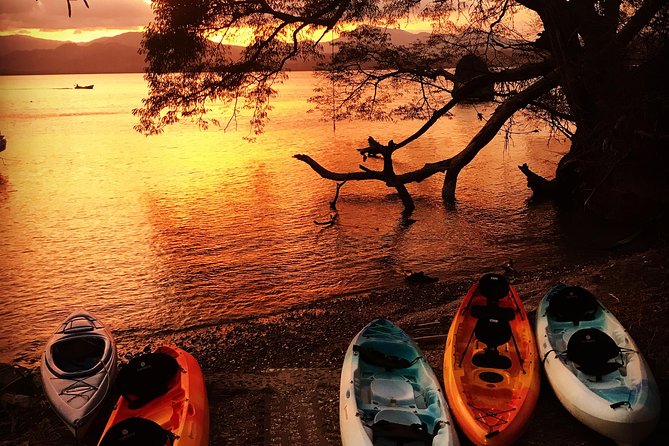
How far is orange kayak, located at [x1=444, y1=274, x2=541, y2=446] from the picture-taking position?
654 cm

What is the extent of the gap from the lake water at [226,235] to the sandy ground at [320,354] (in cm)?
136

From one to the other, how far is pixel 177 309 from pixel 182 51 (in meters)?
7.72

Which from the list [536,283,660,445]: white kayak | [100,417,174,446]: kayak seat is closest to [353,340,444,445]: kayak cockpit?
[536,283,660,445]: white kayak

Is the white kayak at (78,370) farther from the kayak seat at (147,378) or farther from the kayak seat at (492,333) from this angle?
the kayak seat at (492,333)

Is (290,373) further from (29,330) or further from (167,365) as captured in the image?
(29,330)

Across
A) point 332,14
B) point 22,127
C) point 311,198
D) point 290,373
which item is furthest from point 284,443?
point 22,127

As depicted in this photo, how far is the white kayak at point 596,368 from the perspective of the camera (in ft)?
20.9

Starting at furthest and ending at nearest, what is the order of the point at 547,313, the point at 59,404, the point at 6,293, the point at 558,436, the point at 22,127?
the point at 22,127 < the point at 6,293 < the point at 547,313 < the point at 59,404 < the point at 558,436

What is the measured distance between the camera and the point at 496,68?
20125 mm

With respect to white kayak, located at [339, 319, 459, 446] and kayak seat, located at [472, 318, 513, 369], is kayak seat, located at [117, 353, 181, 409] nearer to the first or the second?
white kayak, located at [339, 319, 459, 446]

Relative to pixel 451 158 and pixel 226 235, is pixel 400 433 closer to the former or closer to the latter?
pixel 226 235

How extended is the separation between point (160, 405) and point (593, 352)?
18.6 feet

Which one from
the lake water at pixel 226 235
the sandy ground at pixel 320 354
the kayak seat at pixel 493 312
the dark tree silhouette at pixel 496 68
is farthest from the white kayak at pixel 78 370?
the dark tree silhouette at pixel 496 68

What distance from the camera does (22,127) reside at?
210 feet
